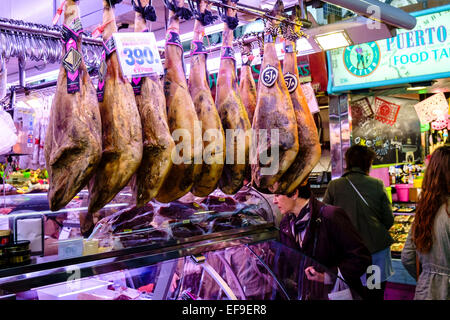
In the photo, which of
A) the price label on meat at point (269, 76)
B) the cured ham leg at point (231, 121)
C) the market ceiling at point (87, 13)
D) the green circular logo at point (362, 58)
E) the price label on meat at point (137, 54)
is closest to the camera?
the price label on meat at point (137, 54)

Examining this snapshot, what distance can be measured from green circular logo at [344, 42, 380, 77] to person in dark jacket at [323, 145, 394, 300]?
1012 mm

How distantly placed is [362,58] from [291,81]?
10.8 feet

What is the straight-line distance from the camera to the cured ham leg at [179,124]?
1.64 meters

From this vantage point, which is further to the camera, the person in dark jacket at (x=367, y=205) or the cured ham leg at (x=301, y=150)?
the person in dark jacket at (x=367, y=205)

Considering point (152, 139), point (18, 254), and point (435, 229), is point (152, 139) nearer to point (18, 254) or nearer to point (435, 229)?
point (18, 254)

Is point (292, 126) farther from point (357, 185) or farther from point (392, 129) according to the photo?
point (392, 129)

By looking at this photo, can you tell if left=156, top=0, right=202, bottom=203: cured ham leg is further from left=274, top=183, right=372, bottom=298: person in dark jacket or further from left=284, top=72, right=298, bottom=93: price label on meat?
left=274, top=183, right=372, bottom=298: person in dark jacket

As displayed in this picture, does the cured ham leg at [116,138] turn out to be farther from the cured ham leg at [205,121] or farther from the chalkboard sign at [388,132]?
the chalkboard sign at [388,132]

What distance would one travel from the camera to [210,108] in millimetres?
1791

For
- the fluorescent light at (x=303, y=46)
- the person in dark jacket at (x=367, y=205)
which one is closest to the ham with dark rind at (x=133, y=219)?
the fluorescent light at (x=303, y=46)

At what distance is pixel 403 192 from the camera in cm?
614

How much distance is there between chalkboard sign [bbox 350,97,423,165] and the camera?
5.88 m

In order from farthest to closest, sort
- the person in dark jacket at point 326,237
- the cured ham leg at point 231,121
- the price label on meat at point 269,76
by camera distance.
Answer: the person in dark jacket at point 326,237, the price label on meat at point 269,76, the cured ham leg at point 231,121

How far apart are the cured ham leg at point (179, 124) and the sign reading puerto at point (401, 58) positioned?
3.64 metres
